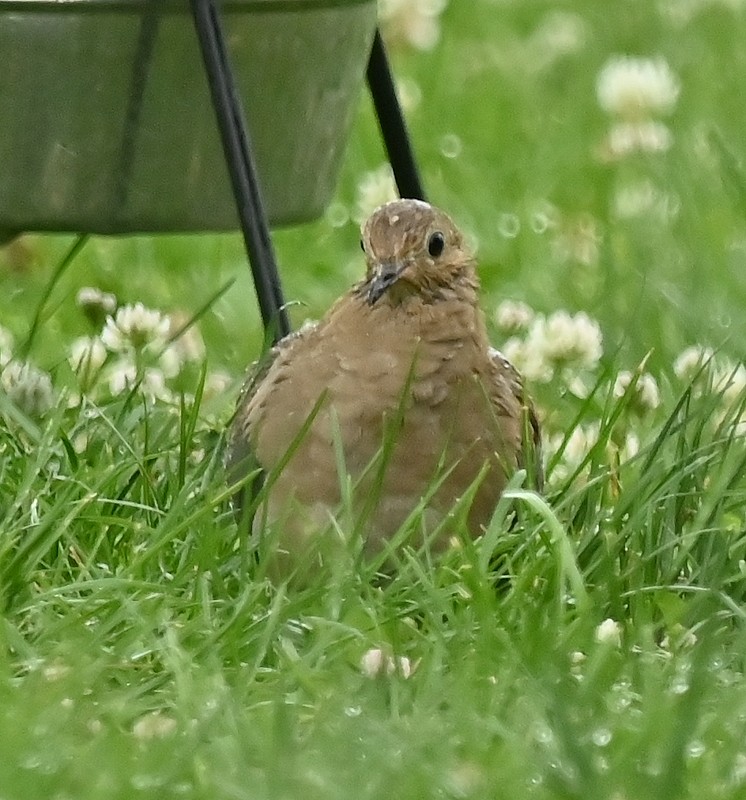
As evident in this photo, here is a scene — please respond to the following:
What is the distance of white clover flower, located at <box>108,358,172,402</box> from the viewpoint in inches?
137

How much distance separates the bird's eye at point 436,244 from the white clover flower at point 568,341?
0.48 metres

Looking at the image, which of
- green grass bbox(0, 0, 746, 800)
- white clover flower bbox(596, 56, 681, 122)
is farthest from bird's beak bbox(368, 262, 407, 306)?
white clover flower bbox(596, 56, 681, 122)

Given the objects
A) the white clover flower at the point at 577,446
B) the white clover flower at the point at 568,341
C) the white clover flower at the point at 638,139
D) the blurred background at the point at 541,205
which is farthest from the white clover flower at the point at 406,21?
the white clover flower at the point at 577,446

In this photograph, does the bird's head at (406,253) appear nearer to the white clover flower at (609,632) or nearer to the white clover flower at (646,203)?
the white clover flower at (609,632)

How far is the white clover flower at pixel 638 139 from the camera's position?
527cm

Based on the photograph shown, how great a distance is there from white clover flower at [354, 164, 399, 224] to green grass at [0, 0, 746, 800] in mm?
489

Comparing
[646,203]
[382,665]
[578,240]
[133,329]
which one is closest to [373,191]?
[578,240]

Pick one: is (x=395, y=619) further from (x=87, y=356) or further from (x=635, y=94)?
(x=635, y=94)

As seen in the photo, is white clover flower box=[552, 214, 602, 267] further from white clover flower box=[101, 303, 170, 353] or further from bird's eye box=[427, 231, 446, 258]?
bird's eye box=[427, 231, 446, 258]

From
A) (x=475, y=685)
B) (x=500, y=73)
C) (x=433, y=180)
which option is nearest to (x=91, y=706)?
(x=475, y=685)

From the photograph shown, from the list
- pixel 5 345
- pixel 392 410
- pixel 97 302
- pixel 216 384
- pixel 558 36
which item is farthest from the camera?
pixel 558 36

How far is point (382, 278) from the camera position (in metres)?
3.18

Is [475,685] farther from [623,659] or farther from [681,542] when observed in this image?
[681,542]

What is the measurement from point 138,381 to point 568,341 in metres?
0.73
